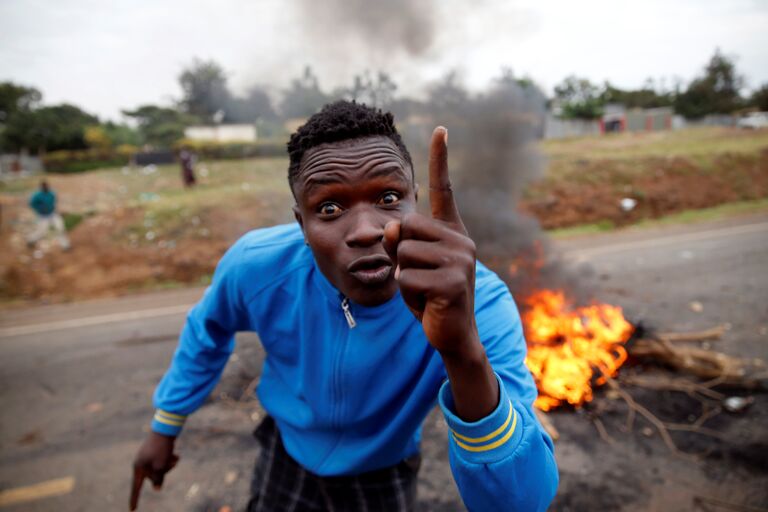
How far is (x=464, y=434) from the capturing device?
3.43 feet

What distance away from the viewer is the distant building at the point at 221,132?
84.3ft

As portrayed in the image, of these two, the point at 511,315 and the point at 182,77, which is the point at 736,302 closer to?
the point at 511,315

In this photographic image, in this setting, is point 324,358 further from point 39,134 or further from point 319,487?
point 39,134

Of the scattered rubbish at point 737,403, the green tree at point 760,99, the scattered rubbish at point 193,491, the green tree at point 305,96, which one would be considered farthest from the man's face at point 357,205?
the green tree at point 760,99

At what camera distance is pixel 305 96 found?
9.68 m

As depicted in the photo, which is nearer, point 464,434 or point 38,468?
point 464,434

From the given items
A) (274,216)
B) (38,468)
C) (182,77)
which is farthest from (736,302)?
(182,77)

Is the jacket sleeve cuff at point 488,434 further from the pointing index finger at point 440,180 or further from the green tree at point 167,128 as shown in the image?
the green tree at point 167,128

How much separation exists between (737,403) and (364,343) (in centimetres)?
348

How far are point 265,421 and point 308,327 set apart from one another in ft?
2.57

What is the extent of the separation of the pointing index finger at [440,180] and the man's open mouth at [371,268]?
346 mm

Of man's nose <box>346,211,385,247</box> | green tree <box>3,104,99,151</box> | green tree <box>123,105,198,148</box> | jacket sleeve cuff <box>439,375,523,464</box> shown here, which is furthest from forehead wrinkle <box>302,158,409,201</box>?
green tree <box>3,104,99,151</box>

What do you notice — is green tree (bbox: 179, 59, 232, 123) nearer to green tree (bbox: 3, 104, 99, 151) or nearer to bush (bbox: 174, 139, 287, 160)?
bush (bbox: 174, 139, 287, 160)

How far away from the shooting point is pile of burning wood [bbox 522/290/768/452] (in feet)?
11.5
